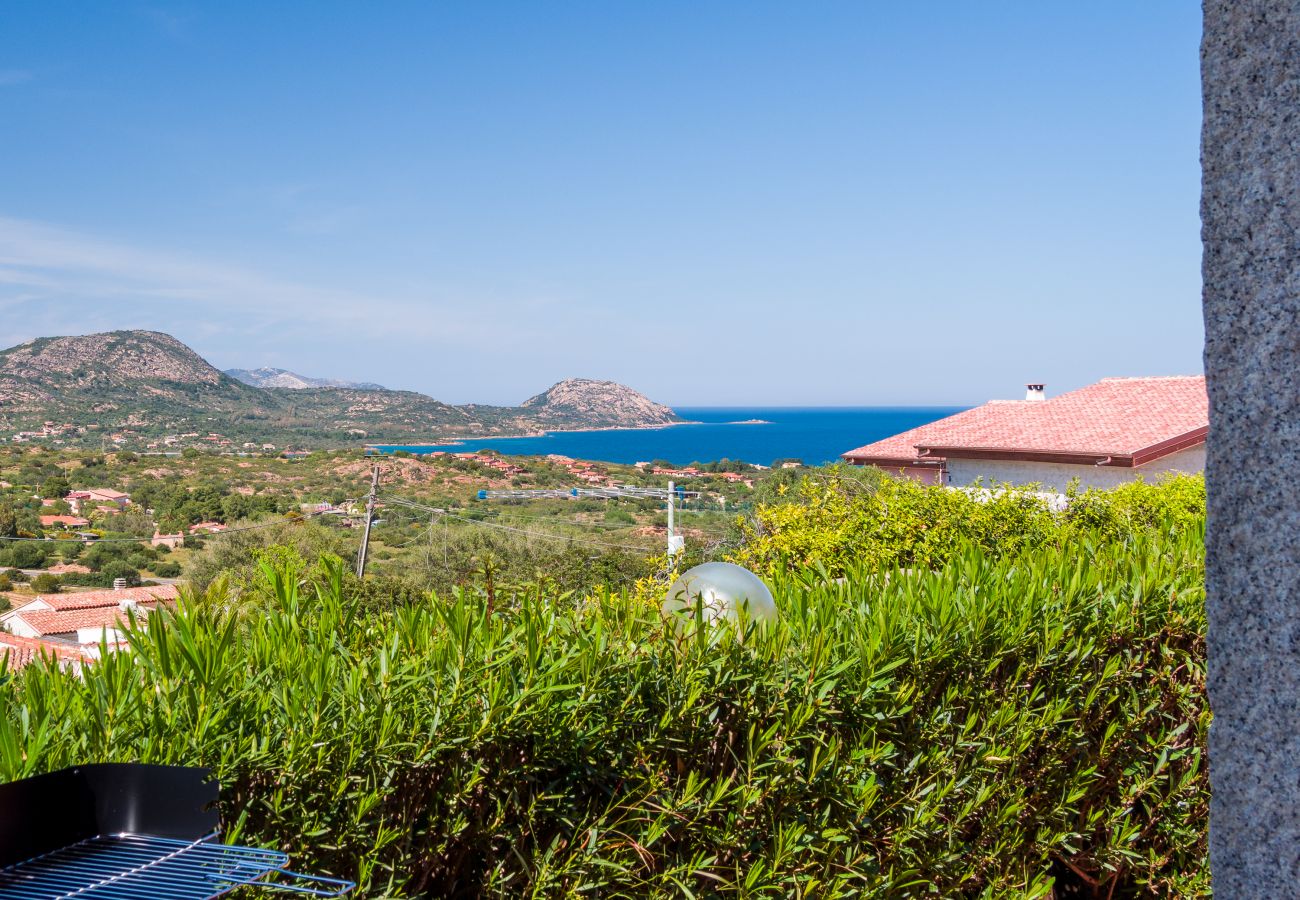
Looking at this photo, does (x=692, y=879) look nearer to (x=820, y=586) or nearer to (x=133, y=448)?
(x=820, y=586)

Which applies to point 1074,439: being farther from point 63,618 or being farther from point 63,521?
point 63,521

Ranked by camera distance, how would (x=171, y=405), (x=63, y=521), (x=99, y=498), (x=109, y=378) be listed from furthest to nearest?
(x=171, y=405) → (x=109, y=378) → (x=99, y=498) → (x=63, y=521)

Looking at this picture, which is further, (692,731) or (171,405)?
(171,405)

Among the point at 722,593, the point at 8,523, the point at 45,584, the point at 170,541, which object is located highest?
the point at 722,593

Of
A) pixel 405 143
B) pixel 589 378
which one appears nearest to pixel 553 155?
pixel 405 143

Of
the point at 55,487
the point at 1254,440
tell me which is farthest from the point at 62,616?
the point at 1254,440

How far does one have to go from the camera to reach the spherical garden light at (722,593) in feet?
9.16

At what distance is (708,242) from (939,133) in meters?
33.2

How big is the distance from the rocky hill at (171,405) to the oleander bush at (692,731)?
2302 inches

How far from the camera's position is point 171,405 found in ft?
205

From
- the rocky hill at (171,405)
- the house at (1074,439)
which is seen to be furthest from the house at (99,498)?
the house at (1074,439)

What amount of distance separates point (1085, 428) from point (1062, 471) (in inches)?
44.2

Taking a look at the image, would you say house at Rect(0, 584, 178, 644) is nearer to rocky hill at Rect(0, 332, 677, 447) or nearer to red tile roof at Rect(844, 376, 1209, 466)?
red tile roof at Rect(844, 376, 1209, 466)

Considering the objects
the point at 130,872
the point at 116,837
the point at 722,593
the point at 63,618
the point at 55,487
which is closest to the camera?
the point at 130,872
